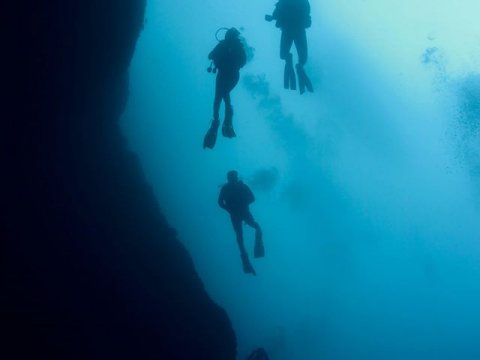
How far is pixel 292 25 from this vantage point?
802 cm

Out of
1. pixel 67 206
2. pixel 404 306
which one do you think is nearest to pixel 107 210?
pixel 67 206

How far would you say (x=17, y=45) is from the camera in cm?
649

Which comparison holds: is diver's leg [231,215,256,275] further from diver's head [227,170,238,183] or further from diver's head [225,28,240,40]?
diver's head [225,28,240,40]

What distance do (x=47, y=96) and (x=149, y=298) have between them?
476cm

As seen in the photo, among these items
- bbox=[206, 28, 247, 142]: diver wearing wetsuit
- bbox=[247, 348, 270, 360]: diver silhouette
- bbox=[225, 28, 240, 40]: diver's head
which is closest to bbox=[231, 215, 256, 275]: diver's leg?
bbox=[247, 348, 270, 360]: diver silhouette

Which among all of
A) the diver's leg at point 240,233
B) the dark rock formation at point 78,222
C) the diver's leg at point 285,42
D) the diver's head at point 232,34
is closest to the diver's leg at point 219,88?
the diver's head at point 232,34

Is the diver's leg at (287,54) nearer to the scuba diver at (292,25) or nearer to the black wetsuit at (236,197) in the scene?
the scuba diver at (292,25)

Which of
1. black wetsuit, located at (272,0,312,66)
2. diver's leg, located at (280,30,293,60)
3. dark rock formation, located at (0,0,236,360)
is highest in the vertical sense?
black wetsuit, located at (272,0,312,66)

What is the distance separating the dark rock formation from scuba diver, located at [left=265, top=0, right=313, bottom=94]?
12.6 ft

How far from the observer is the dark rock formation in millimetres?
6355

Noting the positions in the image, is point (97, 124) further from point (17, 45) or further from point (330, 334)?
point (330, 334)

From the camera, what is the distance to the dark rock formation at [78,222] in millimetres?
Result: 6355

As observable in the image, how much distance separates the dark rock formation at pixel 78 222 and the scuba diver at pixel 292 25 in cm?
383

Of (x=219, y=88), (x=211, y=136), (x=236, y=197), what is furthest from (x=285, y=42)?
(x=236, y=197)
